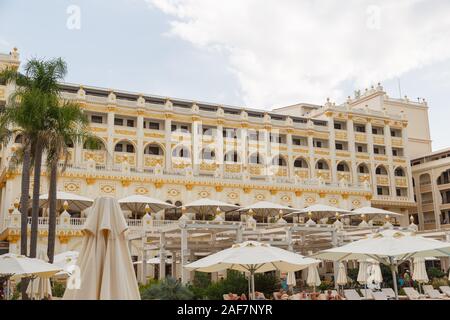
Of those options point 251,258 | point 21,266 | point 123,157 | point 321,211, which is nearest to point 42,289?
point 21,266

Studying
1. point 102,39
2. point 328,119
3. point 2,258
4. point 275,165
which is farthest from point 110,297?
point 328,119

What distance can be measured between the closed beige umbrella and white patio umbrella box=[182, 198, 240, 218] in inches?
967

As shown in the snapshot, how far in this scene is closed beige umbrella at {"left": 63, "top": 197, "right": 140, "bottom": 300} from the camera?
670 cm

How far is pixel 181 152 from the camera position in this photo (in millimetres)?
46031

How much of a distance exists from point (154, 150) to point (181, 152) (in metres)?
2.45

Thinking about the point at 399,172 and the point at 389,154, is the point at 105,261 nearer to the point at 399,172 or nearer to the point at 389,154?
the point at 389,154

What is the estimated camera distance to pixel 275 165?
4881cm

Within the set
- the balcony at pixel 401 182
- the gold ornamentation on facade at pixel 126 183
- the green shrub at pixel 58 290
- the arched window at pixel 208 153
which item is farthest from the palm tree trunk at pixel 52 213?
the balcony at pixel 401 182

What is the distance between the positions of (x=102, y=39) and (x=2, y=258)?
20.6 feet

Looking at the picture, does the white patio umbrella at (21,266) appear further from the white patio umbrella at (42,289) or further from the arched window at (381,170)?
the arched window at (381,170)

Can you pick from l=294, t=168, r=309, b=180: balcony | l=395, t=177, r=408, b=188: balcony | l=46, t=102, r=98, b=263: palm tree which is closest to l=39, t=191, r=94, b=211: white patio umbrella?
l=46, t=102, r=98, b=263: palm tree

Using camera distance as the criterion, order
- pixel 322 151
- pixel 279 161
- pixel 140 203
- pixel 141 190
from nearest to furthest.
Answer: pixel 140 203 < pixel 141 190 < pixel 279 161 < pixel 322 151

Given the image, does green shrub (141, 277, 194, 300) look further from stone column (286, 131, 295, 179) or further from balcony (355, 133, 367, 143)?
balcony (355, 133, 367, 143)
